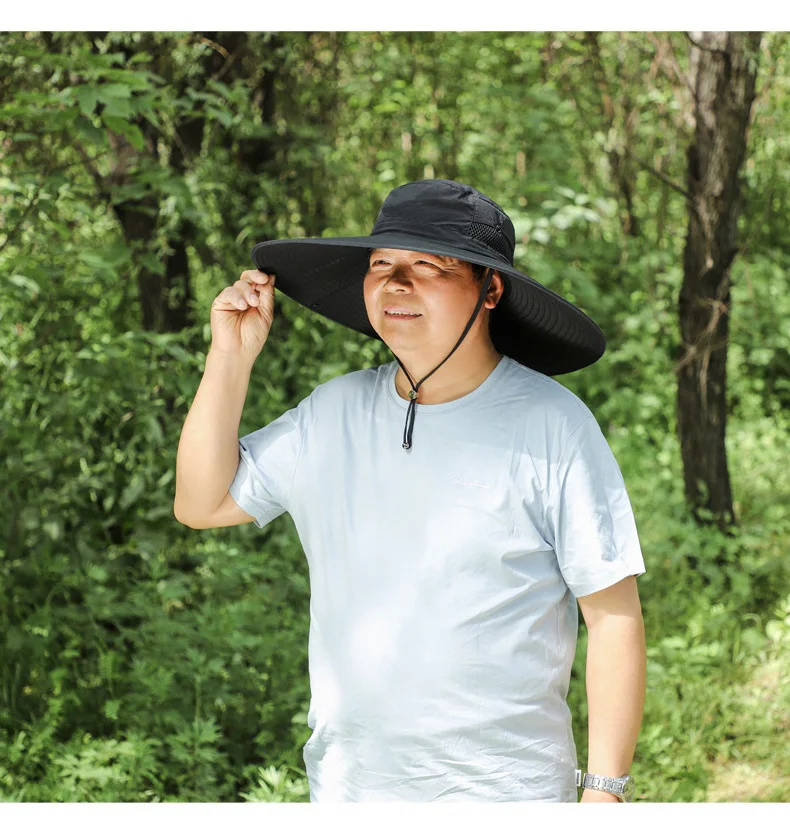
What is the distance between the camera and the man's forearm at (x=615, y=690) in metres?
1.52

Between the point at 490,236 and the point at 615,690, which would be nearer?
the point at 615,690

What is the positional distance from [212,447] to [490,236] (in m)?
0.60

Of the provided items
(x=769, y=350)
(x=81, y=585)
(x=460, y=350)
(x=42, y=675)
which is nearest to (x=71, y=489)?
(x=81, y=585)

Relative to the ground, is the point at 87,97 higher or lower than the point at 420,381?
higher

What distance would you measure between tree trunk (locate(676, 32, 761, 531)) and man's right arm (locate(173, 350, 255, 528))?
3330 millimetres

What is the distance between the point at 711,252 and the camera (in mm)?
4539

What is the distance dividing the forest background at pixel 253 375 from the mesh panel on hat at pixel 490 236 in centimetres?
158

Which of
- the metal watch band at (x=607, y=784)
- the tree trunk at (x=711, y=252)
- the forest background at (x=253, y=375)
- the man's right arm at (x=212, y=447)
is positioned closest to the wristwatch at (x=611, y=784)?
the metal watch band at (x=607, y=784)

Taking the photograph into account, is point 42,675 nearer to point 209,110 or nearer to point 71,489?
point 71,489

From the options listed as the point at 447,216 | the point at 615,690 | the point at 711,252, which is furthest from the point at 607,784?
the point at 711,252

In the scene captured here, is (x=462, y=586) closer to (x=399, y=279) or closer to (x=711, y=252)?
(x=399, y=279)

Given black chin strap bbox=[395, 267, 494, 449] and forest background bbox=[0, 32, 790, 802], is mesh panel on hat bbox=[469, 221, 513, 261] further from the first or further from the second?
forest background bbox=[0, 32, 790, 802]

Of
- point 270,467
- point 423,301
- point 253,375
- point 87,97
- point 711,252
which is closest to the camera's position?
point 423,301

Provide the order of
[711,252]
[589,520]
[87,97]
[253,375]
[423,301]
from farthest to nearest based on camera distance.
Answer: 1. [253,375]
2. [711,252]
3. [87,97]
4. [423,301]
5. [589,520]
